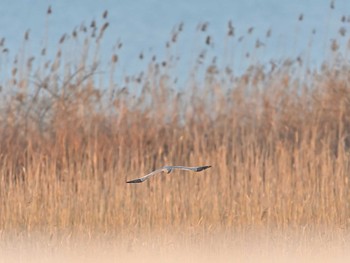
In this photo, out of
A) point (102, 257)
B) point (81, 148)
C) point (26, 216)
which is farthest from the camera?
point (81, 148)

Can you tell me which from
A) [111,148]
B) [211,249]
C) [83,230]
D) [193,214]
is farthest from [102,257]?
[111,148]

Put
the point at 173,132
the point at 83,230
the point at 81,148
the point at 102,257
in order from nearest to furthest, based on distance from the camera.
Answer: the point at 102,257 → the point at 83,230 → the point at 81,148 → the point at 173,132

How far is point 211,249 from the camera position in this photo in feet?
12.3

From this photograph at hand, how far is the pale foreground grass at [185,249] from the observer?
3555mm

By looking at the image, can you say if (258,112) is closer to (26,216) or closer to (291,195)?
(291,195)

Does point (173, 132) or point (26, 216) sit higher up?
point (173, 132)

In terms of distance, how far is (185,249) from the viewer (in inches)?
146

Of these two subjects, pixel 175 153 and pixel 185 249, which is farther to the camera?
pixel 175 153

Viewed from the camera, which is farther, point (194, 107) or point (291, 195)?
point (194, 107)

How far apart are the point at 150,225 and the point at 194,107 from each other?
256 cm

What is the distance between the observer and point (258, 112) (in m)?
6.96

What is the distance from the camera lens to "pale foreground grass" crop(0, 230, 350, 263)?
3555 millimetres

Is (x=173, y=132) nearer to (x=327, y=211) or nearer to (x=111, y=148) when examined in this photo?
(x=111, y=148)

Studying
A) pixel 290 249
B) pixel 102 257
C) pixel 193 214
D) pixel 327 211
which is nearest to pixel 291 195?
pixel 327 211
